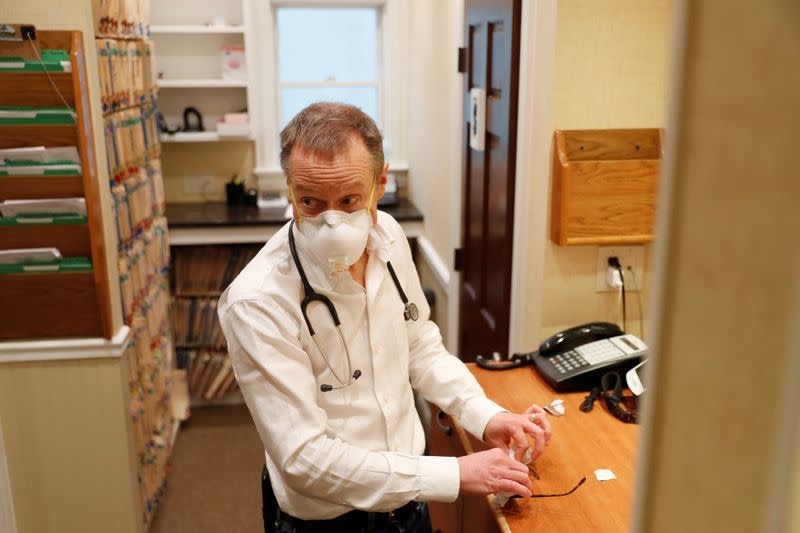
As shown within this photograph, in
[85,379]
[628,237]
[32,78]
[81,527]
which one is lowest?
[81,527]

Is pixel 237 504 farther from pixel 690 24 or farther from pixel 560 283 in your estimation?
pixel 690 24

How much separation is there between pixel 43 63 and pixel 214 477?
2023 mm

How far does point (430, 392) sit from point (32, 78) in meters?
1.51

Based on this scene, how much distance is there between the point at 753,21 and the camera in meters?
0.50

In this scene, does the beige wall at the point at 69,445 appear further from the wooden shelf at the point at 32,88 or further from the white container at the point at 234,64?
the white container at the point at 234,64

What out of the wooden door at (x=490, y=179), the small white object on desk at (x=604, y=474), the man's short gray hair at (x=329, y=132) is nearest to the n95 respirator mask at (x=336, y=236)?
the man's short gray hair at (x=329, y=132)

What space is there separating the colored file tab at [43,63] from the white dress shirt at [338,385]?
116 centimetres

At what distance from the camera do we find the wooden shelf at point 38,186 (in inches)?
88.6

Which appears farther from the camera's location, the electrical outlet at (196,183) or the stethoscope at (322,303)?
the electrical outlet at (196,183)

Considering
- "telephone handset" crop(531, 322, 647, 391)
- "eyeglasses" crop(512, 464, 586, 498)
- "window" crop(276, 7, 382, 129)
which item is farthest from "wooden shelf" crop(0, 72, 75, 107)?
"window" crop(276, 7, 382, 129)

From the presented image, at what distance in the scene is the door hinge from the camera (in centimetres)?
312

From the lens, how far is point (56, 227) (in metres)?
2.30

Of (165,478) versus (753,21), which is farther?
(165,478)

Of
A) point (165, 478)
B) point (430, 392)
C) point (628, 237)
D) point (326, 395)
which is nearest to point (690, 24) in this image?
point (326, 395)
